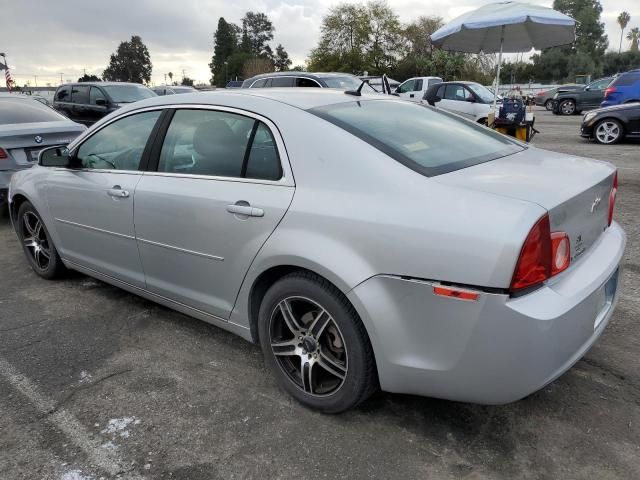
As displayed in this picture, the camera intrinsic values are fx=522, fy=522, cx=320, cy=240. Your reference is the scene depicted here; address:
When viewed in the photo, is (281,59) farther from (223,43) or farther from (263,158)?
(263,158)

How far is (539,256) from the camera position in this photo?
1.94 meters

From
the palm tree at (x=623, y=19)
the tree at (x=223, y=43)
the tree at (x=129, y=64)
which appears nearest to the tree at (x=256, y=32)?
the tree at (x=223, y=43)

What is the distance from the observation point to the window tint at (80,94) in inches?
494

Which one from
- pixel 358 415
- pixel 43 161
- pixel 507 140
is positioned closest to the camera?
pixel 358 415

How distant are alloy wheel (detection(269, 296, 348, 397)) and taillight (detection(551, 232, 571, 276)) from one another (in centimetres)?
93

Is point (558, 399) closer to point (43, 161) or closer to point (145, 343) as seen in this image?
point (145, 343)

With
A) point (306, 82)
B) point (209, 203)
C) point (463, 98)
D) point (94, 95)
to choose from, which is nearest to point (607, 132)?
point (463, 98)

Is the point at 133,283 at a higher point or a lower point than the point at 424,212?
lower

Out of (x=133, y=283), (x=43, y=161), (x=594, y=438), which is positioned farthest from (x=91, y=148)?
(x=594, y=438)

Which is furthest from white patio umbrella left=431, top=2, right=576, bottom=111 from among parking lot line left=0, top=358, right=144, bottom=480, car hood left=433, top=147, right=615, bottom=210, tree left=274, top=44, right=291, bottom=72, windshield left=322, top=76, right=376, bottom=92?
tree left=274, top=44, right=291, bottom=72

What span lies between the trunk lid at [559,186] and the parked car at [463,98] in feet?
41.4

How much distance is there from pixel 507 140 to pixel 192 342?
2.34m

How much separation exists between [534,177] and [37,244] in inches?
157

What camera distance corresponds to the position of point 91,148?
378 centimetres
